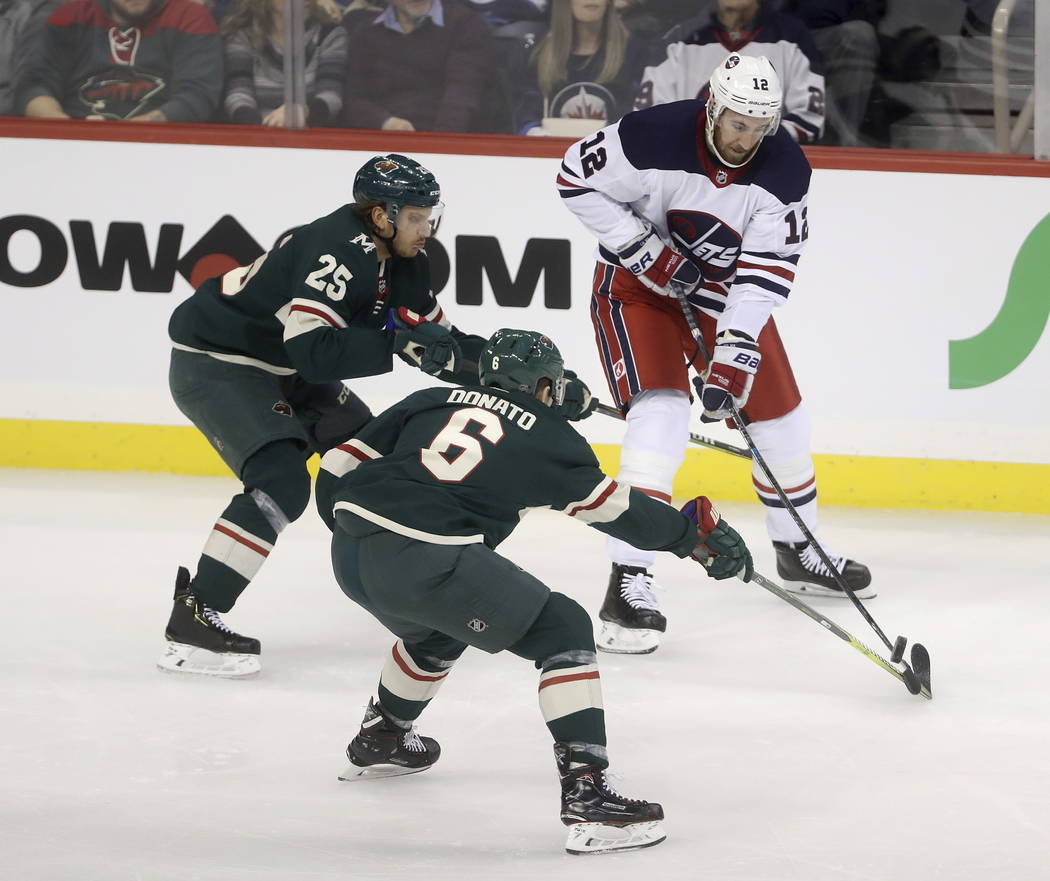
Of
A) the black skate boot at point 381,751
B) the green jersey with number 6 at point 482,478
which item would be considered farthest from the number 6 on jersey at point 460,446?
the black skate boot at point 381,751

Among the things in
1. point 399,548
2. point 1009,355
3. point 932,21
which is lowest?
point 399,548

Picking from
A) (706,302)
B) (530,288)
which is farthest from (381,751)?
(530,288)

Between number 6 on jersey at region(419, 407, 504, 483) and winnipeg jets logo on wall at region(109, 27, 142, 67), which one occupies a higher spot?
winnipeg jets logo on wall at region(109, 27, 142, 67)

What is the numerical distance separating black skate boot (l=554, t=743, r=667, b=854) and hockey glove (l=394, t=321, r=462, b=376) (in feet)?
3.02

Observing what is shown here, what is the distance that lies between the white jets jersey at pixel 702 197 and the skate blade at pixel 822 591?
798 mm

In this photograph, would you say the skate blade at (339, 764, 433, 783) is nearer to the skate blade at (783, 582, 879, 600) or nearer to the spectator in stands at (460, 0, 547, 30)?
the skate blade at (783, 582, 879, 600)

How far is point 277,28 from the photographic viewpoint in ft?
16.3

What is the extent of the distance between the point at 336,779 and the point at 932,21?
308 centimetres

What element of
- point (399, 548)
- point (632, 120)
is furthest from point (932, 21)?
point (399, 548)

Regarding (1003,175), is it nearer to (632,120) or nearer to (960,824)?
(632,120)

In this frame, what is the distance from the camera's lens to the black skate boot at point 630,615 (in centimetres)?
350

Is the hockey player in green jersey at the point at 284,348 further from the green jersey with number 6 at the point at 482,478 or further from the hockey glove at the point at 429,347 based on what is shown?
the green jersey with number 6 at the point at 482,478

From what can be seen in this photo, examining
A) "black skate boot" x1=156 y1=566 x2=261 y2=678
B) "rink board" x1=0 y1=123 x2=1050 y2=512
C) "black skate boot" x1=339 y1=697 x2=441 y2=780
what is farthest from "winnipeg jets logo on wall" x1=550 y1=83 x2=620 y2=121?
"black skate boot" x1=339 y1=697 x2=441 y2=780

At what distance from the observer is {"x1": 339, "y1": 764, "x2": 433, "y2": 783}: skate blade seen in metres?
2.75
